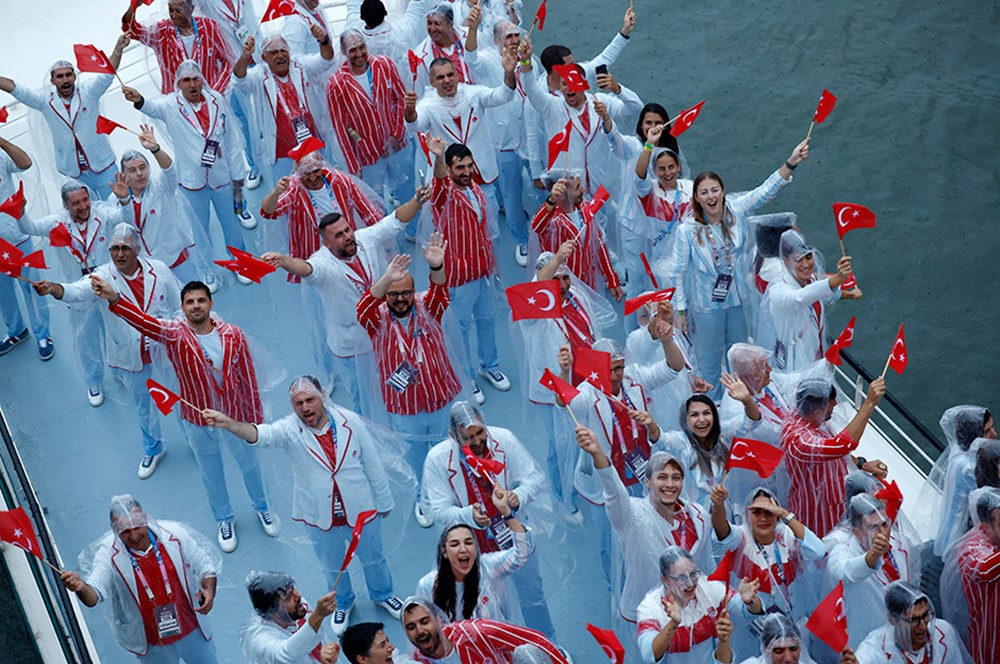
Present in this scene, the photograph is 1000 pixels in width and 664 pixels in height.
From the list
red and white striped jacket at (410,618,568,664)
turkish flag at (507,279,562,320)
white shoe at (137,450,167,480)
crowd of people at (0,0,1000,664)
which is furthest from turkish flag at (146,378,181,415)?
red and white striped jacket at (410,618,568,664)

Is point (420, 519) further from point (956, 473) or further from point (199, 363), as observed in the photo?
point (956, 473)

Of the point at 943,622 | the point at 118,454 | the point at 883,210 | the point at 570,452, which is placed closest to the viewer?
the point at 943,622

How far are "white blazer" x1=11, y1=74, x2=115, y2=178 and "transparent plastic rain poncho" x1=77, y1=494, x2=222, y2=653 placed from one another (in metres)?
3.44

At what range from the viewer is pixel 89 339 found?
23.1 feet

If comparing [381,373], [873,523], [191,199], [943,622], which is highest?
[191,199]

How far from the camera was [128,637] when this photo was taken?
525cm

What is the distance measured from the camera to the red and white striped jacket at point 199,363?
605 cm

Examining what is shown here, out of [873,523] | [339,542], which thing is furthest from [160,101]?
[873,523]

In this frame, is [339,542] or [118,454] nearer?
[339,542]

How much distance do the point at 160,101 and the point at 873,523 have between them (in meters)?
4.78

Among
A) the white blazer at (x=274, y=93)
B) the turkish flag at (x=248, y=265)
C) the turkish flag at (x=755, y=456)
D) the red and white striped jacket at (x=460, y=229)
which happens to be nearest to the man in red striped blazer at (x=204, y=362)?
the turkish flag at (x=248, y=265)

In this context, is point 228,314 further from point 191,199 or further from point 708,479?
point 708,479

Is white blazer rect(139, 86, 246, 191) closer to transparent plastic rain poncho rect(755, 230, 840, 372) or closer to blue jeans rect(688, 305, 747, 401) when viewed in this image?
blue jeans rect(688, 305, 747, 401)

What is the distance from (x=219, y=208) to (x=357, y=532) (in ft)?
11.4
